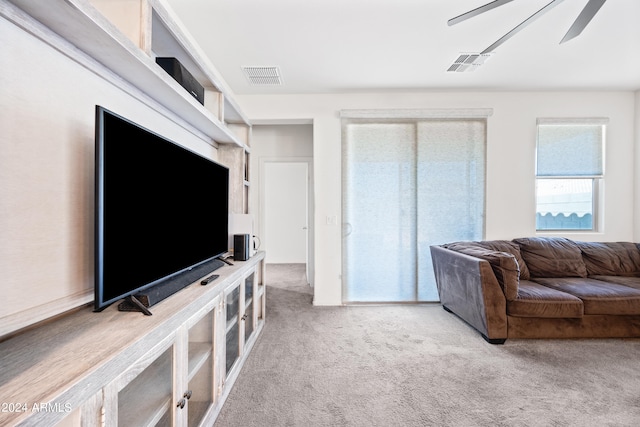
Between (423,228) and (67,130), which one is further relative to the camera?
(423,228)

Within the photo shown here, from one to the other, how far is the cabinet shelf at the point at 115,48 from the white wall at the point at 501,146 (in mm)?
1677

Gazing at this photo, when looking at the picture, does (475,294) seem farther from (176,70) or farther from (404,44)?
(176,70)

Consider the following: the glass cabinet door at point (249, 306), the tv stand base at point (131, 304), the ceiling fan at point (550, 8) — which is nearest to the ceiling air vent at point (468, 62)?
the ceiling fan at point (550, 8)

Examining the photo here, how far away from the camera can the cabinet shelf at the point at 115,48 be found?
2.85 feet

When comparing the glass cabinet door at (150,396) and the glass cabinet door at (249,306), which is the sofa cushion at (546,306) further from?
the glass cabinet door at (150,396)

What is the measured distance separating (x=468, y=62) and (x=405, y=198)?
4.98 feet

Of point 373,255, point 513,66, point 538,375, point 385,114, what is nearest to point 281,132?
point 385,114

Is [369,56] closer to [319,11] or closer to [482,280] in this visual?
[319,11]

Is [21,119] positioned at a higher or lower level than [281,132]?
lower

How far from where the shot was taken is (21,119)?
2.91ft

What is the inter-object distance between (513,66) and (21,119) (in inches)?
144

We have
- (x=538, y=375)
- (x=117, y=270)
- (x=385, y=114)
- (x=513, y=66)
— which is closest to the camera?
(x=117, y=270)

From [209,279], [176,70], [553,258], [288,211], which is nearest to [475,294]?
[553,258]

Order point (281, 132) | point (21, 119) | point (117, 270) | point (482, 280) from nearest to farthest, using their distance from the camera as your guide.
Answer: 1. point (21, 119)
2. point (117, 270)
3. point (482, 280)
4. point (281, 132)
